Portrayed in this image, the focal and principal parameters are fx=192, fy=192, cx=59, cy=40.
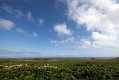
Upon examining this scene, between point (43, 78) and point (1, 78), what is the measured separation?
25.7ft

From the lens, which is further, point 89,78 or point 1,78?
point 89,78

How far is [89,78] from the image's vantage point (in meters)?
39.4

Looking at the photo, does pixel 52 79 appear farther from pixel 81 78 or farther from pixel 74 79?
pixel 81 78

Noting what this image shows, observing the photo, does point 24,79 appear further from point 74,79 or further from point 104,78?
point 104,78

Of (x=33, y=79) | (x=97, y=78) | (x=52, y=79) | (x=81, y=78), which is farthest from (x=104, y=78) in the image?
(x=33, y=79)

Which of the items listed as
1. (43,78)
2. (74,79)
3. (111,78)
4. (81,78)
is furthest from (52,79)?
(111,78)

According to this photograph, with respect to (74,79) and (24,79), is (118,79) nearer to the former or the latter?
(74,79)

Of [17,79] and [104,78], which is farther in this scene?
[104,78]

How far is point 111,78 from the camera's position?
127 feet

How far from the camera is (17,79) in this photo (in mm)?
34938

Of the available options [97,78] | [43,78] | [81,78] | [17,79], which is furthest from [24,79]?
[97,78]

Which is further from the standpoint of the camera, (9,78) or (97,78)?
(97,78)

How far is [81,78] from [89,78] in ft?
5.40

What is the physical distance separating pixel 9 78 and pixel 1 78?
1.45 metres
